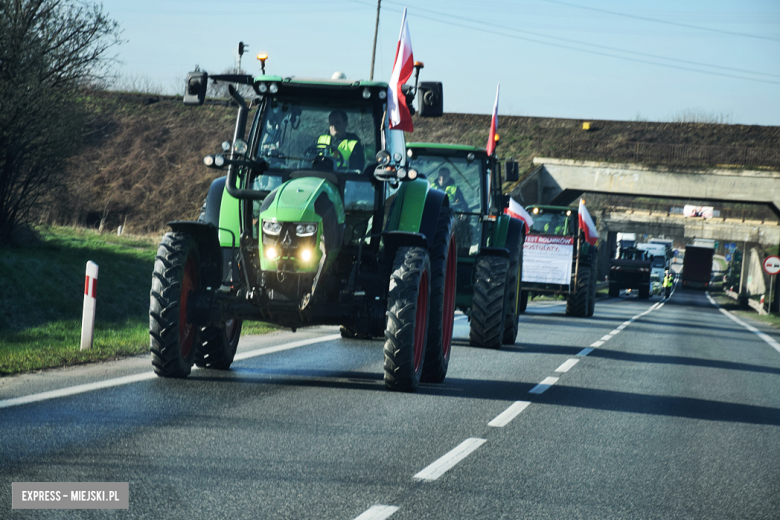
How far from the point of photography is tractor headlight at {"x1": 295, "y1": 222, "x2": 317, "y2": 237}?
791 centimetres

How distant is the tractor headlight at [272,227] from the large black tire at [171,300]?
33.9 inches

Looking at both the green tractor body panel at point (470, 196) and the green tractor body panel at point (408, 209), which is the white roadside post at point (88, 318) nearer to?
the green tractor body panel at point (408, 209)

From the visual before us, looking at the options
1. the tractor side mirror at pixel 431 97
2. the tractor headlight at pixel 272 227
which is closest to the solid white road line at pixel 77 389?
the tractor headlight at pixel 272 227

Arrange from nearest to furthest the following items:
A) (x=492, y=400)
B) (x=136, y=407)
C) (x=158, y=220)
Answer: (x=136, y=407) < (x=492, y=400) < (x=158, y=220)

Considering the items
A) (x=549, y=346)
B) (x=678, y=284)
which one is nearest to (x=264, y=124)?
(x=549, y=346)

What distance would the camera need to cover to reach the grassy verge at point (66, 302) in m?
10.1

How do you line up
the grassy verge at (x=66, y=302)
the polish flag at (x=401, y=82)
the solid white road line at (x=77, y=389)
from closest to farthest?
the solid white road line at (x=77, y=389) → the polish flag at (x=401, y=82) → the grassy verge at (x=66, y=302)

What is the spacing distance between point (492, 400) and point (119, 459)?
13.3 ft

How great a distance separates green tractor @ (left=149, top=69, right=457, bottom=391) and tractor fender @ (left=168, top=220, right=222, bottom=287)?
12 mm

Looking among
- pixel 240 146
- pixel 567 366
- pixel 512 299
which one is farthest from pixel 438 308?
pixel 512 299

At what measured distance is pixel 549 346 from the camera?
593 inches

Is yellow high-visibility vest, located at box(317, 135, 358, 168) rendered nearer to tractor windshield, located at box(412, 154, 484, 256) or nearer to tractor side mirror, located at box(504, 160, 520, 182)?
tractor windshield, located at box(412, 154, 484, 256)

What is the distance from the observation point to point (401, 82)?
1093cm

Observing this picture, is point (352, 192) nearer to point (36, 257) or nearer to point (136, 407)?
point (136, 407)
